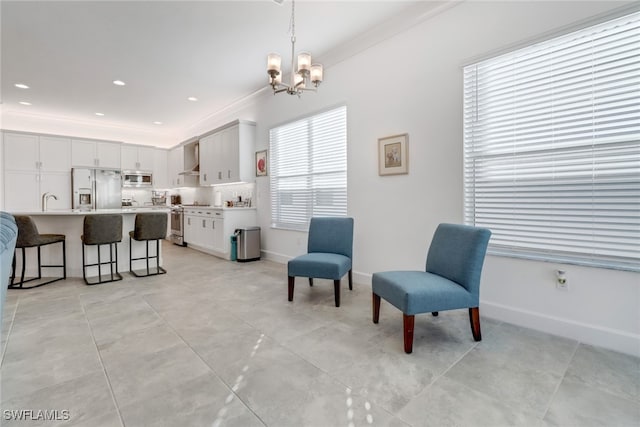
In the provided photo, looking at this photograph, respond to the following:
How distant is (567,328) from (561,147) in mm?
1472

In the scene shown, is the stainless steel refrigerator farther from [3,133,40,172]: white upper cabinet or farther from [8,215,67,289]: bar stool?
[8,215,67,289]: bar stool

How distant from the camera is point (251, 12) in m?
3.17

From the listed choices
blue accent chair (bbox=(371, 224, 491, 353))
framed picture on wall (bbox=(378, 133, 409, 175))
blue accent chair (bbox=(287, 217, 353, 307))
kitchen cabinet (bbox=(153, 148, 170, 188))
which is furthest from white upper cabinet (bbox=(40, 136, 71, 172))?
blue accent chair (bbox=(371, 224, 491, 353))

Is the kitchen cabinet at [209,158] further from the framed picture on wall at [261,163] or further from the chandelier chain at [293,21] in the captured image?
the chandelier chain at [293,21]

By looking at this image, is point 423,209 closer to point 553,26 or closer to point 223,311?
point 553,26

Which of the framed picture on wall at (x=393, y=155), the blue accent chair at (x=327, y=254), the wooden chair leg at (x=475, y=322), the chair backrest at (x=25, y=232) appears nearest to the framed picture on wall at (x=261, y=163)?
the blue accent chair at (x=327, y=254)

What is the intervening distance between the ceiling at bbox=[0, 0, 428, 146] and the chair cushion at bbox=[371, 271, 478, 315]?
287cm

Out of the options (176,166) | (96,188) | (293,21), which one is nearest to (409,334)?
(293,21)

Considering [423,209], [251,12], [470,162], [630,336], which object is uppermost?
[251,12]

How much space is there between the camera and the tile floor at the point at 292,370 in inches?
59.7

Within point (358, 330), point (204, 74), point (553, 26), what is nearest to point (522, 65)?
point (553, 26)

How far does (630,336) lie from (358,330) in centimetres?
196

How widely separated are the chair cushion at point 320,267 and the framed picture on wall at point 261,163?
2.71 metres

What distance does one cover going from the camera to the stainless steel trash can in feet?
17.3
